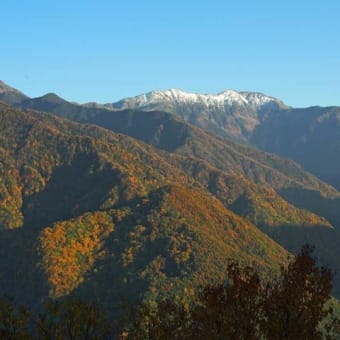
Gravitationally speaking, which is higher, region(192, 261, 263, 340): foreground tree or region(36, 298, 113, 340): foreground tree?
region(192, 261, 263, 340): foreground tree

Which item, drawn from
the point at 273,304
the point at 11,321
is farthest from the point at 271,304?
the point at 11,321

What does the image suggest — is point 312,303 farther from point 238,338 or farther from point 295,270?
point 238,338

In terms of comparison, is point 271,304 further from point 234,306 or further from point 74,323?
point 74,323

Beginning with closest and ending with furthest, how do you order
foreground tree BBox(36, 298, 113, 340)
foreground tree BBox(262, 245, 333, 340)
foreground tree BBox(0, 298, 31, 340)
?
foreground tree BBox(262, 245, 333, 340), foreground tree BBox(0, 298, 31, 340), foreground tree BBox(36, 298, 113, 340)

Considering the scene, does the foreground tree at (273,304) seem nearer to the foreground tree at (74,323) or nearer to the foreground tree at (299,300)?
the foreground tree at (299,300)

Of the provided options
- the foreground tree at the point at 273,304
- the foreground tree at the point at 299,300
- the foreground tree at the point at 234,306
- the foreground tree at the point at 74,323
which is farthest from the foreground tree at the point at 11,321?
the foreground tree at the point at 299,300

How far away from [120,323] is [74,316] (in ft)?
14.6

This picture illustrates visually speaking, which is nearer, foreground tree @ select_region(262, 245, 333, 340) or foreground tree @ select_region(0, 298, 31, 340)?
foreground tree @ select_region(262, 245, 333, 340)

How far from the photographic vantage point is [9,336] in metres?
52.2

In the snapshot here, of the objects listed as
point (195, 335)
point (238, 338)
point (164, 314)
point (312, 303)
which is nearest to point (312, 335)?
point (312, 303)

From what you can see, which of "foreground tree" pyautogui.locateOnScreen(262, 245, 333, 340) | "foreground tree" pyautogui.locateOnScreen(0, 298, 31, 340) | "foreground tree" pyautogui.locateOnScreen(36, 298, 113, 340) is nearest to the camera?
"foreground tree" pyautogui.locateOnScreen(262, 245, 333, 340)

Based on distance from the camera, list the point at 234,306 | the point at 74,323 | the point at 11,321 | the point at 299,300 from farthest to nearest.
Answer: the point at 74,323 < the point at 11,321 < the point at 234,306 < the point at 299,300

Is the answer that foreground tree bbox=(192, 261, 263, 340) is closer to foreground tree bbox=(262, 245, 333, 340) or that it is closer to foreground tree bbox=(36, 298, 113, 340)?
foreground tree bbox=(262, 245, 333, 340)

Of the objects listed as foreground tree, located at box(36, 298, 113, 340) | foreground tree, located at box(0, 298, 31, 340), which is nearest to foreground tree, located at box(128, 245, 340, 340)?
foreground tree, located at box(36, 298, 113, 340)
